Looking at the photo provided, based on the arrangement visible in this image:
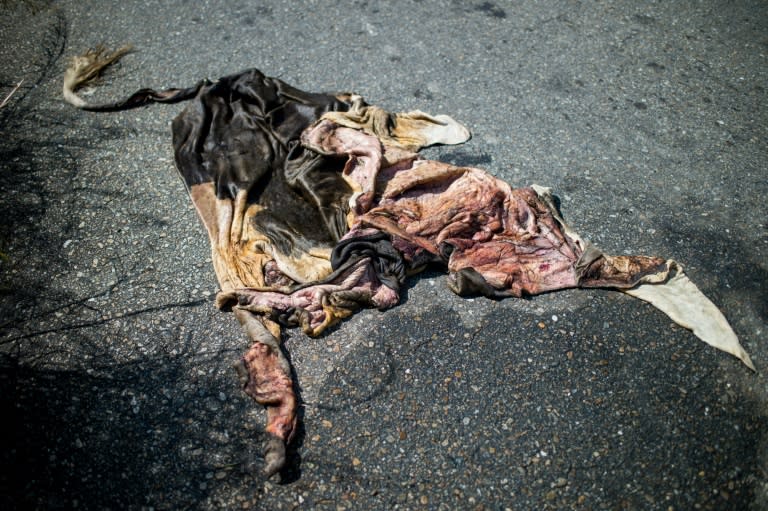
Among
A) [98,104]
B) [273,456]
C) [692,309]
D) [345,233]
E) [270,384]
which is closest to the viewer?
[273,456]

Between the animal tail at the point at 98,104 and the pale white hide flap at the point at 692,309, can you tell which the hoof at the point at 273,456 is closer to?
the pale white hide flap at the point at 692,309

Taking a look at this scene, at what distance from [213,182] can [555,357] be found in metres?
2.44

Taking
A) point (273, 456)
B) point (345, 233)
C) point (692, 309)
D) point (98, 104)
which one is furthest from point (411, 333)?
point (98, 104)

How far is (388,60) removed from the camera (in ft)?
16.1

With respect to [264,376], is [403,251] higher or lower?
higher

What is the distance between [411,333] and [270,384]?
80 cm

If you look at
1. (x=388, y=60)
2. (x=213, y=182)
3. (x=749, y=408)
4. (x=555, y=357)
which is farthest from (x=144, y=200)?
(x=749, y=408)

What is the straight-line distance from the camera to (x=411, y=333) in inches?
118

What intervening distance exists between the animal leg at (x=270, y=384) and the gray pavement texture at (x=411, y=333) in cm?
9

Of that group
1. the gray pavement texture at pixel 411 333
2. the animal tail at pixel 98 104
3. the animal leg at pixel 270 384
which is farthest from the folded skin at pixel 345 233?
the animal tail at pixel 98 104

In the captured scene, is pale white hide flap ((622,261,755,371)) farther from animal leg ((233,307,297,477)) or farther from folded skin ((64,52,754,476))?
animal leg ((233,307,297,477))

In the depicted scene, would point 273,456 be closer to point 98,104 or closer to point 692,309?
point 692,309

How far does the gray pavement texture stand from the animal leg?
0.30 feet

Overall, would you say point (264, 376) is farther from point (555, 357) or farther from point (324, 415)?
point (555, 357)
